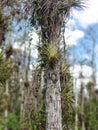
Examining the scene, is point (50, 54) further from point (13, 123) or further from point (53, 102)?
point (13, 123)

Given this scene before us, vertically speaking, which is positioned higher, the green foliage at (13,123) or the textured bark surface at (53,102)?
the green foliage at (13,123)

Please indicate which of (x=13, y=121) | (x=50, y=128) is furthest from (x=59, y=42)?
(x=13, y=121)

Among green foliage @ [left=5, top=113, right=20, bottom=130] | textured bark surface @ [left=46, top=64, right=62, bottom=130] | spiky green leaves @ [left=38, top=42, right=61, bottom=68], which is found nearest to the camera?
textured bark surface @ [left=46, top=64, right=62, bottom=130]

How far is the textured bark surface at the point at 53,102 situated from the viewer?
8.89m

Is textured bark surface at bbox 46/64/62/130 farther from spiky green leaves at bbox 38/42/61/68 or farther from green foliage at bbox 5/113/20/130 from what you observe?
green foliage at bbox 5/113/20/130

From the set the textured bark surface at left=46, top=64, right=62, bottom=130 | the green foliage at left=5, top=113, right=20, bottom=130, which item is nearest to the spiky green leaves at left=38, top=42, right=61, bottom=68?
the textured bark surface at left=46, top=64, right=62, bottom=130

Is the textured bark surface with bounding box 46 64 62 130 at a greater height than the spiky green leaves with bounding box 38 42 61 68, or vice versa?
the spiky green leaves with bounding box 38 42 61 68

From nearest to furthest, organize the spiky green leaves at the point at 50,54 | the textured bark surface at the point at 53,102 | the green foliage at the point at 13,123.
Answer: the textured bark surface at the point at 53,102 → the spiky green leaves at the point at 50,54 → the green foliage at the point at 13,123

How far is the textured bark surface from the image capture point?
29.2 feet

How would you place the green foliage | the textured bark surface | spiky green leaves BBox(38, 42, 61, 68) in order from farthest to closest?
the green foliage → spiky green leaves BBox(38, 42, 61, 68) → the textured bark surface

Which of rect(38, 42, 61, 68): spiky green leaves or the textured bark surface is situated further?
rect(38, 42, 61, 68): spiky green leaves

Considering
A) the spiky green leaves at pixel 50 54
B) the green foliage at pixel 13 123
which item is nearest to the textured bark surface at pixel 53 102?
the spiky green leaves at pixel 50 54

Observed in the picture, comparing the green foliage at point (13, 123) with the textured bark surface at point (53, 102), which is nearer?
the textured bark surface at point (53, 102)

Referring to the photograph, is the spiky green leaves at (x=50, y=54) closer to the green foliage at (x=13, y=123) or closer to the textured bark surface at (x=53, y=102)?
the textured bark surface at (x=53, y=102)
